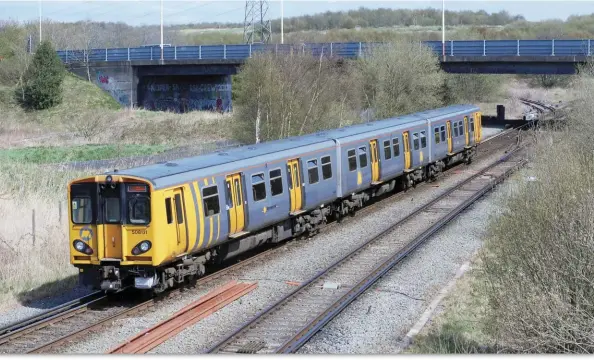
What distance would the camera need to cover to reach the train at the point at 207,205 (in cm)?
1436

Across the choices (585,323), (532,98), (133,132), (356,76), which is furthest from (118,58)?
(585,323)

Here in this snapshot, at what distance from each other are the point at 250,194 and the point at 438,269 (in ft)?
12.9

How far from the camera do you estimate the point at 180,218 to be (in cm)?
1477

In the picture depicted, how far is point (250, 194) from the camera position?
678 inches

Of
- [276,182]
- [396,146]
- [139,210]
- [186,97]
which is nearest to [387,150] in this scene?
[396,146]

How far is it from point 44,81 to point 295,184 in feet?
141

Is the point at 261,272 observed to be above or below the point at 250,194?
below

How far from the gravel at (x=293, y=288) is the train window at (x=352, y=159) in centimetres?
140

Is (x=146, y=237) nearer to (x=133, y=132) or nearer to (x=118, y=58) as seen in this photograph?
(x=133, y=132)

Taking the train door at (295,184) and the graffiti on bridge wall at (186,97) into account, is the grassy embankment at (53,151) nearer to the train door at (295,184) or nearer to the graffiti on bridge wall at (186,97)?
the graffiti on bridge wall at (186,97)

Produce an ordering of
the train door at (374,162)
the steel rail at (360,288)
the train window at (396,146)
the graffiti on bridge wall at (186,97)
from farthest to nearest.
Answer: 1. the graffiti on bridge wall at (186,97)
2. the train window at (396,146)
3. the train door at (374,162)
4. the steel rail at (360,288)

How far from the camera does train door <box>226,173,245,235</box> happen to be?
16422 mm

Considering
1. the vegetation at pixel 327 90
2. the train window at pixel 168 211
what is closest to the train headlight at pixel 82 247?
the train window at pixel 168 211

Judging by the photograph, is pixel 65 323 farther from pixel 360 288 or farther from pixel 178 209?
pixel 360 288
